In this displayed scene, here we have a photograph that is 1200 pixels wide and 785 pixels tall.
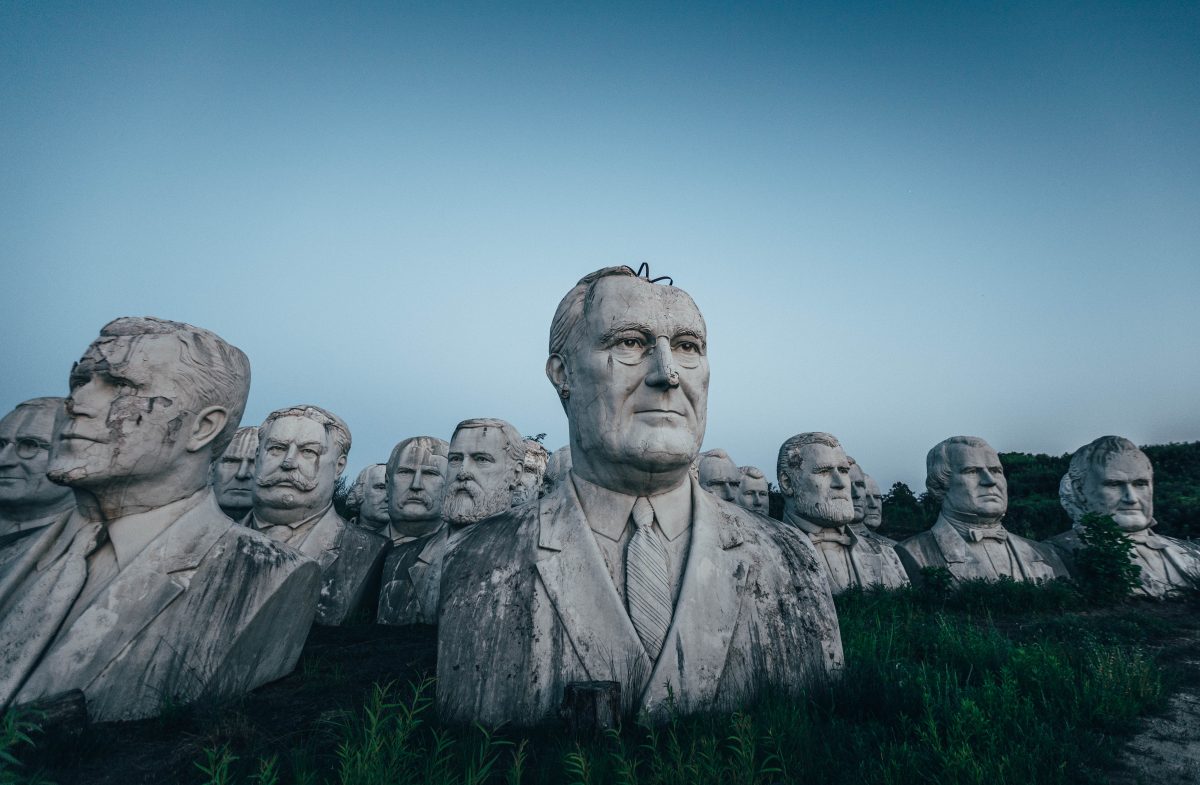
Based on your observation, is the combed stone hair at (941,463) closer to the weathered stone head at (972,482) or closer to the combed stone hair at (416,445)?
the weathered stone head at (972,482)

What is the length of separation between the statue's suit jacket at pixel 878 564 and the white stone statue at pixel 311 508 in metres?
6.35

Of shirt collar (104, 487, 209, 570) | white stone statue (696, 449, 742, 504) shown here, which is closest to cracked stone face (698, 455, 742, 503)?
white stone statue (696, 449, 742, 504)

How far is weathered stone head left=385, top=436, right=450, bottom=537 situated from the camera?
8383mm

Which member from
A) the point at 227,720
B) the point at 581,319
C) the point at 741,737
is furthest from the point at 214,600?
the point at 741,737

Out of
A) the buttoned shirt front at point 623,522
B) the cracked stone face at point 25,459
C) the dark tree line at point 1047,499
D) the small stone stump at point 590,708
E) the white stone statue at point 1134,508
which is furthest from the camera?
the dark tree line at point 1047,499

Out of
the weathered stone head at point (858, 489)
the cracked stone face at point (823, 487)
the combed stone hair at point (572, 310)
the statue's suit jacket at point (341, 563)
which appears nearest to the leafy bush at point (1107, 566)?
the cracked stone face at point (823, 487)

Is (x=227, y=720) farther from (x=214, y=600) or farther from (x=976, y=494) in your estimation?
(x=976, y=494)

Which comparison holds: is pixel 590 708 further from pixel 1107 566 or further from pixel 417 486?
pixel 1107 566

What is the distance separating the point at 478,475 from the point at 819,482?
15.2ft

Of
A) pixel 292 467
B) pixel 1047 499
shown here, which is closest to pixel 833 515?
pixel 292 467

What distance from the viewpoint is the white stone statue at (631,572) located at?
10.5ft

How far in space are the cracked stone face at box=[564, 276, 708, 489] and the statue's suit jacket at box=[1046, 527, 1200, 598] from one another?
7823mm

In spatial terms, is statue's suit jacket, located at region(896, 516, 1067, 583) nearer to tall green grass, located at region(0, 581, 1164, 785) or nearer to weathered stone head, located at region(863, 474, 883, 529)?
weathered stone head, located at region(863, 474, 883, 529)

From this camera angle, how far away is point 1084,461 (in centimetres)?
901
